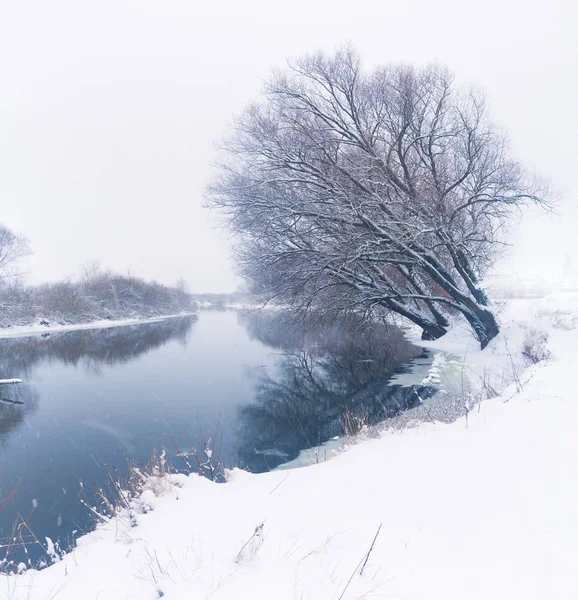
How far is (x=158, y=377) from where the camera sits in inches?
506

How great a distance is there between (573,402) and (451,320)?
48.5 feet

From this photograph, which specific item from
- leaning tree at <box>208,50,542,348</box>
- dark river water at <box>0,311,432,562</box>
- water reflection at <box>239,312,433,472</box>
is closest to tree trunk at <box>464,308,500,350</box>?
leaning tree at <box>208,50,542,348</box>

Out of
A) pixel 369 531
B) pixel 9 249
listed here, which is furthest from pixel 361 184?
pixel 9 249

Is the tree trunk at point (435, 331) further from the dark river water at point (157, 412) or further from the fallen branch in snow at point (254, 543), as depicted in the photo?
the fallen branch in snow at point (254, 543)

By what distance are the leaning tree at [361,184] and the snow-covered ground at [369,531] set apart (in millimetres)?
8898

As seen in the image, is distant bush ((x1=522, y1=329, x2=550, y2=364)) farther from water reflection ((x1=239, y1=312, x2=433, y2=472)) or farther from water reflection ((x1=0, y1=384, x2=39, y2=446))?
water reflection ((x1=0, y1=384, x2=39, y2=446))

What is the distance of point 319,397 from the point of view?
33.0 feet

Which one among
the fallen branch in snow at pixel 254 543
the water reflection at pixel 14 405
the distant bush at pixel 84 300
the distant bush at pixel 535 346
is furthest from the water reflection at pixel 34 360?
the distant bush at pixel 84 300

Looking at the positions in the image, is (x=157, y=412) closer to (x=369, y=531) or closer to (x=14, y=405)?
(x=14, y=405)

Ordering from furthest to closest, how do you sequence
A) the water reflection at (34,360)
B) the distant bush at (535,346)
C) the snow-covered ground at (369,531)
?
1. the distant bush at (535,346)
2. the water reflection at (34,360)
3. the snow-covered ground at (369,531)

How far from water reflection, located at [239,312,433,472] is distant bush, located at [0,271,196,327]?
99.9 feet

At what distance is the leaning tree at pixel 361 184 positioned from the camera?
41.2 feet

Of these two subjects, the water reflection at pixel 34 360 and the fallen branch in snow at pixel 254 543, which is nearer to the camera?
the fallen branch in snow at pixel 254 543

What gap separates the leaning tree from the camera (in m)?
12.6
